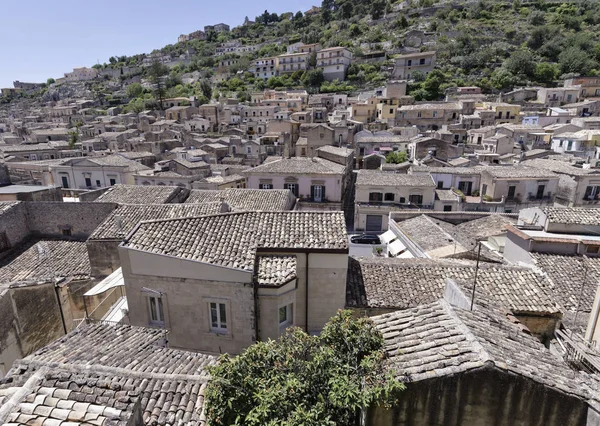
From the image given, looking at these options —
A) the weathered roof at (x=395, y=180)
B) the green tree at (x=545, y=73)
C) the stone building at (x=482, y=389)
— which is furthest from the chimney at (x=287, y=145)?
the green tree at (x=545, y=73)

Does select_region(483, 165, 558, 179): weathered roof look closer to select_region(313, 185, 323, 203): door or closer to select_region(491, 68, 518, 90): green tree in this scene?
select_region(313, 185, 323, 203): door

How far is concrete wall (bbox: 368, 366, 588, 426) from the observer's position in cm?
508

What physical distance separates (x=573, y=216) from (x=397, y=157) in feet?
102

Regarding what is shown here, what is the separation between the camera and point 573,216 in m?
18.2

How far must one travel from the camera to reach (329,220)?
12.5 meters

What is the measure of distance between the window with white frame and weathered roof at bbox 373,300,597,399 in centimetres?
515

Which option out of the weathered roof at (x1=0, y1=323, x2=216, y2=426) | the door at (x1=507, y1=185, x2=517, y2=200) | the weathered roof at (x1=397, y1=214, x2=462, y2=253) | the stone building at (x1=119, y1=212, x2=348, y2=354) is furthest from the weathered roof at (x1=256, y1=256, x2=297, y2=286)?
the door at (x1=507, y1=185, x2=517, y2=200)

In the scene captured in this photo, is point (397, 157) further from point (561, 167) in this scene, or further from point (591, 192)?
point (591, 192)

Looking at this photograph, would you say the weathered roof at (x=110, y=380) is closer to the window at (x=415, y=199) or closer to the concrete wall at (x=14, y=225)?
the concrete wall at (x=14, y=225)

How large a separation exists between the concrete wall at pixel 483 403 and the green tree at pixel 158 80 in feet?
376

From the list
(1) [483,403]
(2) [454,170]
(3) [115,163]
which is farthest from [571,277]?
(3) [115,163]

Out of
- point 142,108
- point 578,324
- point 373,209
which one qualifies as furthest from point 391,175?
point 142,108

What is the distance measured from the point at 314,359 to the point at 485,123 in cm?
7025

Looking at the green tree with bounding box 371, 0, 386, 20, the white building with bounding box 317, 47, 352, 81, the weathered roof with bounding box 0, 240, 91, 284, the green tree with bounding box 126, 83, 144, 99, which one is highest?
the green tree with bounding box 371, 0, 386, 20
